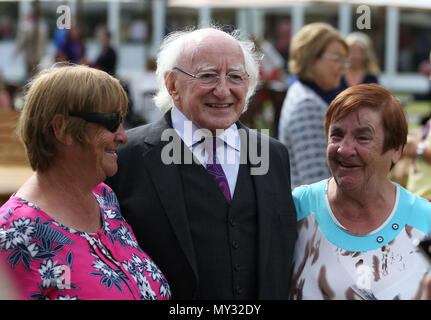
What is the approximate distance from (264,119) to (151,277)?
7551 millimetres

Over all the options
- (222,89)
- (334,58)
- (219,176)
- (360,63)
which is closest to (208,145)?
(219,176)

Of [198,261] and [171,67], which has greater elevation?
[171,67]

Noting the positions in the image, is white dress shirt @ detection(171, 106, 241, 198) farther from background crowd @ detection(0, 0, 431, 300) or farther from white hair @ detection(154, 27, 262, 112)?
white hair @ detection(154, 27, 262, 112)

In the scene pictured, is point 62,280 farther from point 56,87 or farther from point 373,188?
point 373,188

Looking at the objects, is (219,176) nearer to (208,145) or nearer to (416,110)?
(208,145)

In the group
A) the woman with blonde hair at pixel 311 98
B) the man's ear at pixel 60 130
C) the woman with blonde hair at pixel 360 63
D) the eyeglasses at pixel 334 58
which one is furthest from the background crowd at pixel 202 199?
the woman with blonde hair at pixel 360 63

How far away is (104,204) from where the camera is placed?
2.55 m

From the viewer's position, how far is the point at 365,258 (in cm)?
253

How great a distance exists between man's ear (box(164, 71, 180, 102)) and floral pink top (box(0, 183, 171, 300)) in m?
0.70

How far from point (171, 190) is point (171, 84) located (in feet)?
1.74

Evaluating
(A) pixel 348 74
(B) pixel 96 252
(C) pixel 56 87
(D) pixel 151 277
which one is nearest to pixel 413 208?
(D) pixel 151 277

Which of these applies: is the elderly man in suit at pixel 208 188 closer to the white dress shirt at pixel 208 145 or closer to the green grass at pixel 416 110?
the white dress shirt at pixel 208 145

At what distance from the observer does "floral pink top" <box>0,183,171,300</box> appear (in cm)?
208

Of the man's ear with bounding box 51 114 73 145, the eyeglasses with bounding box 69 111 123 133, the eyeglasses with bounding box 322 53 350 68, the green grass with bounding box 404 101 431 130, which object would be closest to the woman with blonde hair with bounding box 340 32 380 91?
the green grass with bounding box 404 101 431 130
